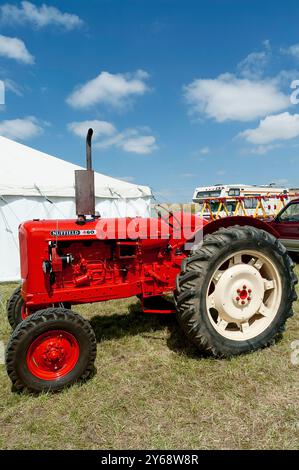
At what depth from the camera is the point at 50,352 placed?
2592 millimetres

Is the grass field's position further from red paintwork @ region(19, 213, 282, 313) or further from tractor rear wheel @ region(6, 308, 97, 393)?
red paintwork @ region(19, 213, 282, 313)

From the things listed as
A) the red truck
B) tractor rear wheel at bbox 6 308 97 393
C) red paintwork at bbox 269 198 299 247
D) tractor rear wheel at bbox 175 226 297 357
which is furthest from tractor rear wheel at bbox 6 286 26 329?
red paintwork at bbox 269 198 299 247

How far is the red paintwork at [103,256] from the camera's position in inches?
117

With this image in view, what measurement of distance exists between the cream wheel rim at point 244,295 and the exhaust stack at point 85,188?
4.60 ft

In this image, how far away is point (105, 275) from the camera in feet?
10.6

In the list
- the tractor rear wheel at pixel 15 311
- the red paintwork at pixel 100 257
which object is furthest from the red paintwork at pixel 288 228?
the tractor rear wheel at pixel 15 311

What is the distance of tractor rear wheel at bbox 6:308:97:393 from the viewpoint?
2477mm

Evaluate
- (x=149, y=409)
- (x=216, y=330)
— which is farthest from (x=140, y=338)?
(x=149, y=409)

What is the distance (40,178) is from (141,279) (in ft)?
15.9

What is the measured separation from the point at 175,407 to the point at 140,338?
1.26 m

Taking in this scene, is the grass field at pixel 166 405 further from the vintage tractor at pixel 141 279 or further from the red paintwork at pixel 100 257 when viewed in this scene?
the red paintwork at pixel 100 257

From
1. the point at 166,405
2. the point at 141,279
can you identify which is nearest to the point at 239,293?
the point at 141,279

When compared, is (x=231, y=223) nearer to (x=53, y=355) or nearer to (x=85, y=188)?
(x=85, y=188)
